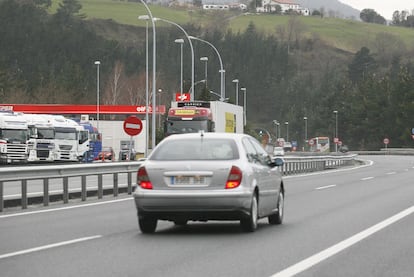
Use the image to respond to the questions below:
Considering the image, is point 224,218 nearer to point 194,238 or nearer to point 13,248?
point 194,238

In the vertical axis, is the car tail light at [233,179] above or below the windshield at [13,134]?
above

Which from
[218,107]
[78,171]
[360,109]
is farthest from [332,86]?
[78,171]

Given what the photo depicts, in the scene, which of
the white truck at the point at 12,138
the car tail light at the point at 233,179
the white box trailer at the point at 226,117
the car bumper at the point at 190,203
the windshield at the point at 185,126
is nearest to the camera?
the car bumper at the point at 190,203

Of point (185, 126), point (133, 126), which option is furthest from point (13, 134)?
point (133, 126)

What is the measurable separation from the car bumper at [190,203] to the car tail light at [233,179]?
10cm

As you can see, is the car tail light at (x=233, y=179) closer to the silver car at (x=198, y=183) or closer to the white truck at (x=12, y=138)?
the silver car at (x=198, y=183)

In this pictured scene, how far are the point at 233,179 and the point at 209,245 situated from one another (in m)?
1.64

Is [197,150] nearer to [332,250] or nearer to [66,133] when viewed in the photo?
[332,250]

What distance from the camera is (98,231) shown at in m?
15.6

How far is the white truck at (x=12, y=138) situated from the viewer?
190 feet

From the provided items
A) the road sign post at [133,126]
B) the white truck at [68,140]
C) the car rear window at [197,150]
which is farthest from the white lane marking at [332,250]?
the white truck at [68,140]

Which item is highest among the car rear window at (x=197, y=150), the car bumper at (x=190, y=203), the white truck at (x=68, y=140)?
the car rear window at (x=197, y=150)

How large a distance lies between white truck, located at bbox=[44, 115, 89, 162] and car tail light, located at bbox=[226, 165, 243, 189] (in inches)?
1885

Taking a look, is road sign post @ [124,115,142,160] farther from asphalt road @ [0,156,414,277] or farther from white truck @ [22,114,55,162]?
white truck @ [22,114,55,162]
